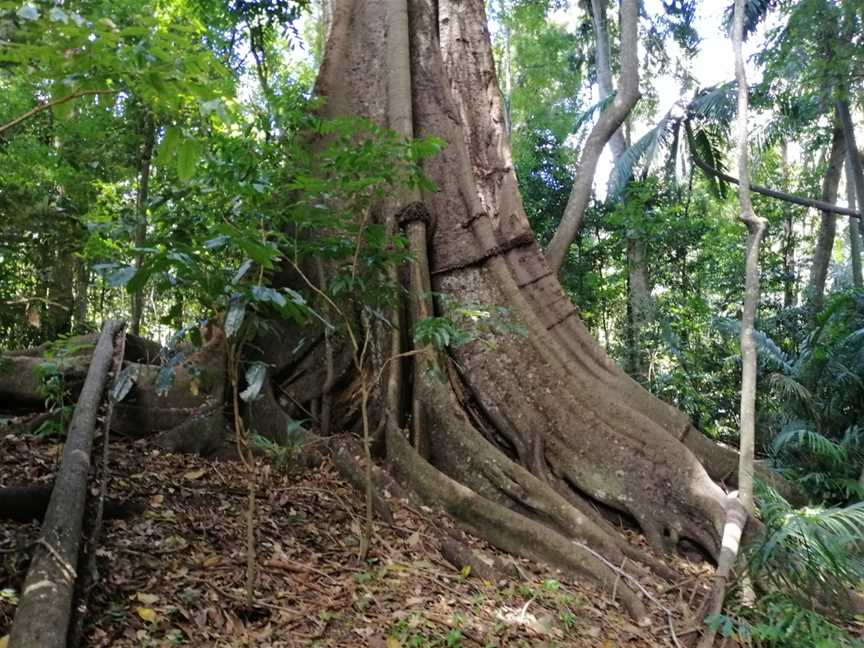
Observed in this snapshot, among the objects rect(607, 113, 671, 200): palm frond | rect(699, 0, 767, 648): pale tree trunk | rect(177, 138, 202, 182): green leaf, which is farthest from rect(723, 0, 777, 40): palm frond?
rect(177, 138, 202, 182): green leaf

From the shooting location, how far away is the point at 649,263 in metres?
12.8

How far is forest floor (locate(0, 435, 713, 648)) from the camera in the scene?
2906 millimetres

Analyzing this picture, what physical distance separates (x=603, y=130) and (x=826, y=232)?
8.61m

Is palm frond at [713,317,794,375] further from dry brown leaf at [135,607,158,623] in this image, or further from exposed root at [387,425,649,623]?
dry brown leaf at [135,607,158,623]

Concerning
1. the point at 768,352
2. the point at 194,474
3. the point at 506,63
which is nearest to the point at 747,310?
the point at 768,352

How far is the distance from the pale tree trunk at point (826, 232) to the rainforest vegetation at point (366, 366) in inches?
183

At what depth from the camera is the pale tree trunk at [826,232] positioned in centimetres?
1276

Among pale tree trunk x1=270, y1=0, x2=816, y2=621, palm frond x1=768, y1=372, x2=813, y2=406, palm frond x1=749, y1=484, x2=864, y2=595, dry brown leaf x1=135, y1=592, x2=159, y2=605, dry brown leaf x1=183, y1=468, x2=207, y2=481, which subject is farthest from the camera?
palm frond x1=768, y1=372, x2=813, y2=406

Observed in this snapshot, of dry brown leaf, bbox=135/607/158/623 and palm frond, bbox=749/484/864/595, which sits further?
palm frond, bbox=749/484/864/595

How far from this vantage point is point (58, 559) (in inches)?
101

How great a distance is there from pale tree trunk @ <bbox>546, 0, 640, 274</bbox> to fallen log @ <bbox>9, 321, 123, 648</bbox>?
5.06 meters

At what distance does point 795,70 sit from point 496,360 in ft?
30.6

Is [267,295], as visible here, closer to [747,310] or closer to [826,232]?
[747,310]

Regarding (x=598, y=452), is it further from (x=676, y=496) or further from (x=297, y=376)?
(x=297, y=376)
